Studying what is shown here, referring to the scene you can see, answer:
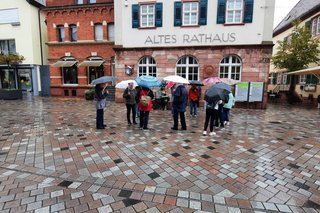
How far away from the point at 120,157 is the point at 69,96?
16.2 metres

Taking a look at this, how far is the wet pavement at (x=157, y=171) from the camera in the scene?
308cm

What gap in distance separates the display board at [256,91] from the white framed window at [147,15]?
789cm

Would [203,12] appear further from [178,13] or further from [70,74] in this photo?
[70,74]

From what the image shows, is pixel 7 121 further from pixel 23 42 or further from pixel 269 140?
pixel 23 42

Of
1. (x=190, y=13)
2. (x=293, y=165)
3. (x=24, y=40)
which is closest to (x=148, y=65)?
(x=190, y=13)

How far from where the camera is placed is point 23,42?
18.8 metres

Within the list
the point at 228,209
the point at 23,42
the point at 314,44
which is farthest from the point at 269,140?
the point at 23,42

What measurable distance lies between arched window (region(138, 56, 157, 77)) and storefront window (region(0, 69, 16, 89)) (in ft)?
47.2

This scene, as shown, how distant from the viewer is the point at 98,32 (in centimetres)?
1770

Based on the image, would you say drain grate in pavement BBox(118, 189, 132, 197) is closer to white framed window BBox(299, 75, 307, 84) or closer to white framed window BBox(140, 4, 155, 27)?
white framed window BBox(140, 4, 155, 27)

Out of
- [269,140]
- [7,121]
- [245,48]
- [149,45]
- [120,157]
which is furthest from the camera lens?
[149,45]

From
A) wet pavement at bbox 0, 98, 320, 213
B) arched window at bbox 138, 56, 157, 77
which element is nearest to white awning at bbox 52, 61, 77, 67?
arched window at bbox 138, 56, 157, 77

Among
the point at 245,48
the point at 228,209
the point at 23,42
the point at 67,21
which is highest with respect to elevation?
the point at 67,21

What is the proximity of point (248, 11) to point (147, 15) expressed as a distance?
6.53m
